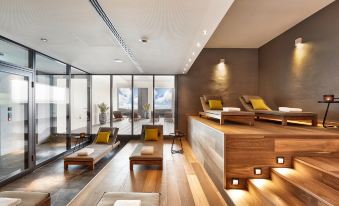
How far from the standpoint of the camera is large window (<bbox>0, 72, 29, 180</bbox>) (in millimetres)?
3982

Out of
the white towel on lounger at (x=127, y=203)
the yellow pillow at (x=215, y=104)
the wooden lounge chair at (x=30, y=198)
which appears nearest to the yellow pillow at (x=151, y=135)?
the yellow pillow at (x=215, y=104)

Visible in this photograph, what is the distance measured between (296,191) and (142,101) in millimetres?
7178

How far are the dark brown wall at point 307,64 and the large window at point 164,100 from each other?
3.76 meters

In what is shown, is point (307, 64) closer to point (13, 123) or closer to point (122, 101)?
point (122, 101)

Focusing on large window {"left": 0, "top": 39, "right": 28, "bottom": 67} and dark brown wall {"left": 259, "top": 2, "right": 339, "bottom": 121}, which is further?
dark brown wall {"left": 259, "top": 2, "right": 339, "bottom": 121}

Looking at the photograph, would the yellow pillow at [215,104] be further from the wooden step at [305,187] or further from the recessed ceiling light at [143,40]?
the wooden step at [305,187]

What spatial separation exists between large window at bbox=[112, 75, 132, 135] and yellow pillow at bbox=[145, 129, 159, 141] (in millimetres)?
2307

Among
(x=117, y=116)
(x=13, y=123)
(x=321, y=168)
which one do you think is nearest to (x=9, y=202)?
(x=13, y=123)

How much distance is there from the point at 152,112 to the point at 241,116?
489 centimetres

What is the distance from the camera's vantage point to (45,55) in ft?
17.5

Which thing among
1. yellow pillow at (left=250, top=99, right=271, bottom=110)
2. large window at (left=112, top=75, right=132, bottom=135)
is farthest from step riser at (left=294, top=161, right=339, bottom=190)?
large window at (left=112, top=75, right=132, bottom=135)

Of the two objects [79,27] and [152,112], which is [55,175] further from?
[152,112]

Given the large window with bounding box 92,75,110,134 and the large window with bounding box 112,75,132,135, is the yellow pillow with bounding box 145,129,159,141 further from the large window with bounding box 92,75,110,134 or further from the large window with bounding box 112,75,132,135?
the large window with bounding box 92,75,110,134

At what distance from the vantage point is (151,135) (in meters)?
6.54
